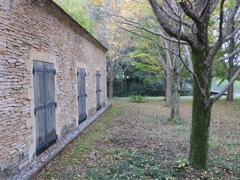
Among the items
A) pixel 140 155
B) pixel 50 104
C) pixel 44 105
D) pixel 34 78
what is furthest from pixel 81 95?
pixel 140 155

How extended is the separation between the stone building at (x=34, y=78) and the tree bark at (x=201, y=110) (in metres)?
3.28

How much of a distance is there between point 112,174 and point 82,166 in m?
0.74

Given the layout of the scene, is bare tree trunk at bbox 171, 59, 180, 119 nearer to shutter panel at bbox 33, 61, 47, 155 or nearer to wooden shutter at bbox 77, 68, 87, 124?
wooden shutter at bbox 77, 68, 87, 124

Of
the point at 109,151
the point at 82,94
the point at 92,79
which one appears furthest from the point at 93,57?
the point at 109,151

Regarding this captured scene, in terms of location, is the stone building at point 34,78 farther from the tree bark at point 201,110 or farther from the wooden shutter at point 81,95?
the tree bark at point 201,110

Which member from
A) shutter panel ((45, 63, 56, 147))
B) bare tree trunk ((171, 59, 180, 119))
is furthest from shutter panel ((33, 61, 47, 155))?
bare tree trunk ((171, 59, 180, 119))

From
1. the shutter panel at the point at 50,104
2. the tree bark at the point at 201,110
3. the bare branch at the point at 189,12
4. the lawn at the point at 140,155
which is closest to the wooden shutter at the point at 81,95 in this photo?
the lawn at the point at 140,155

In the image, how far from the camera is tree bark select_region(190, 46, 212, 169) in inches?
121

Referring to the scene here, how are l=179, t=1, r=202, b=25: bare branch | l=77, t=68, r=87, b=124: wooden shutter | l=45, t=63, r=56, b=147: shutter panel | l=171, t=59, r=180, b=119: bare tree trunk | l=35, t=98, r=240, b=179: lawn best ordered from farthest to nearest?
l=171, t=59, r=180, b=119: bare tree trunk, l=77, t=68, r=87, b=124: wooden shutter, l=45, t=63, r=56, b=147: shutter panel, l=35, t=98, r=240, b=179: lawn, l=179, t=1, r=202, b=25: bare branch

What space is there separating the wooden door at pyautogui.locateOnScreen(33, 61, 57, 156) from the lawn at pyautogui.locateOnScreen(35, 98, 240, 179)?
1.77ft

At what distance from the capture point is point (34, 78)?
A: 3.91 m

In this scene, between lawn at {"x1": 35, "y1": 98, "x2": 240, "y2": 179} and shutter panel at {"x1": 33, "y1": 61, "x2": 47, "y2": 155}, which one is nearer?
lawn at {"x1": 35, "y1": 98, "x2": 240, "y2": 179}

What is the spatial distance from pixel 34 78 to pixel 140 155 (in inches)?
117

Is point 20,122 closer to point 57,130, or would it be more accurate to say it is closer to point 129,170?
point 57,130
